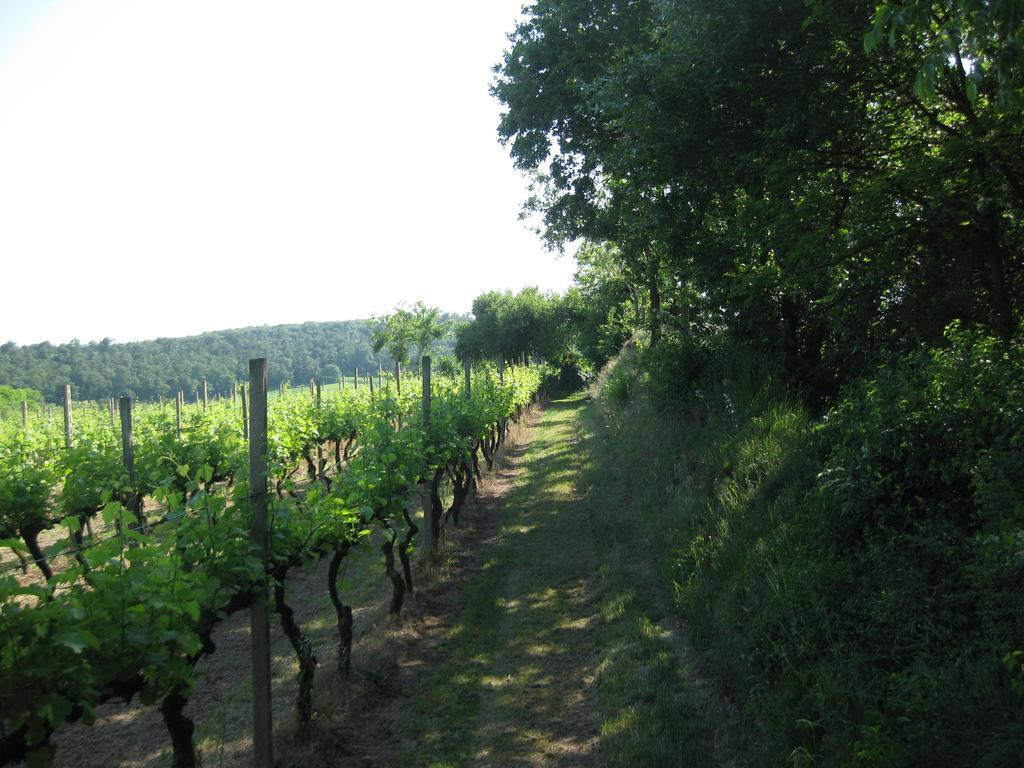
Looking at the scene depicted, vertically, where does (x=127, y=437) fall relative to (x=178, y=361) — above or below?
below

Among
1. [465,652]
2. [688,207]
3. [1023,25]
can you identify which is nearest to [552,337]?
[688,207]

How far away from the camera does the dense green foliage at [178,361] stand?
181 feet

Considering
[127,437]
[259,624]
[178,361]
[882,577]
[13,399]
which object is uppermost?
[178,361]

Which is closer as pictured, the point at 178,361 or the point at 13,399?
the point at 13,399

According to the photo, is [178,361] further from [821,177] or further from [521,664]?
[821,177]

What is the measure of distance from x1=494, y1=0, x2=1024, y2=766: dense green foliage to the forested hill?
44595 millimetres

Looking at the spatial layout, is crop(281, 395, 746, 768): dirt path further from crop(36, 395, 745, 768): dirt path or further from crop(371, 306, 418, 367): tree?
crop(371, 306, 418, 367): tree

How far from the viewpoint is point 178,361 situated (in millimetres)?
60969

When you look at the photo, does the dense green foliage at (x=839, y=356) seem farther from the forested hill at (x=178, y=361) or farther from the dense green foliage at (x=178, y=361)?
the dense green foliage at (x=178, y=361)

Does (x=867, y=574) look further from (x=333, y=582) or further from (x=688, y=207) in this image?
(x=688, y=207)

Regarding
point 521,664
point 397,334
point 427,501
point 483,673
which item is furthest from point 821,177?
point 397,334

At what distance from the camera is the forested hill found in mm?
55188

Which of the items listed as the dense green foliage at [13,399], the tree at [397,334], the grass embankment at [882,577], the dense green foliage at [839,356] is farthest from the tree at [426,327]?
the grass embankment at [882,577]

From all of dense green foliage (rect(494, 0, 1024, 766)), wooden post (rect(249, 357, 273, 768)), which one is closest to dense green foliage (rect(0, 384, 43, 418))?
dense green foliage (rect(494, 0, 1024, 766))
